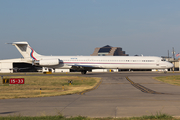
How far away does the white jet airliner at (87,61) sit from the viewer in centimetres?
5609

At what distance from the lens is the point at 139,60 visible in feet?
189

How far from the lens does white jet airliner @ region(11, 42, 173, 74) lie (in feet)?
184

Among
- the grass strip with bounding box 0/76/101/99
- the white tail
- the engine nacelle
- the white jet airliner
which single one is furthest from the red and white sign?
the white tail

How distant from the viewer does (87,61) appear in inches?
2221

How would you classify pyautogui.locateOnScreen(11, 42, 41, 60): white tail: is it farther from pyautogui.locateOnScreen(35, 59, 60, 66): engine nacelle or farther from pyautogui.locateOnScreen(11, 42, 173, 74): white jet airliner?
pyautogui.locateOnScreen(35, 59, 60, 66): engine nacelle

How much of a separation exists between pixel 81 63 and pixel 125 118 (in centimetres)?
4597

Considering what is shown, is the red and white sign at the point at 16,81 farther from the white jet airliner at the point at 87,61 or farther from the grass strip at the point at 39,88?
A: the white jet airliner at the point at 87,61

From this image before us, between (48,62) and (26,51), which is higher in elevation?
(26,51)

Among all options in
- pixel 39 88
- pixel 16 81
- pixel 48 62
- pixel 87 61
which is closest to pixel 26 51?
pixel 48 62

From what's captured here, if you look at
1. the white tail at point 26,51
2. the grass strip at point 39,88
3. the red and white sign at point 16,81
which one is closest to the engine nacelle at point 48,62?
the white tail at point 26,51

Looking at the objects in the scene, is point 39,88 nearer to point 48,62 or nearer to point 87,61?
point 48,62

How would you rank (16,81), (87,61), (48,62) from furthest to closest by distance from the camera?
(87,61)
(48,62)
(16,81)

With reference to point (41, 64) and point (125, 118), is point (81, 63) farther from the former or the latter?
point (125, 118)

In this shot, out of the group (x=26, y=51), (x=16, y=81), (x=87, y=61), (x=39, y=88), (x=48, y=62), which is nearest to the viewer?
(x=39, y=88)
